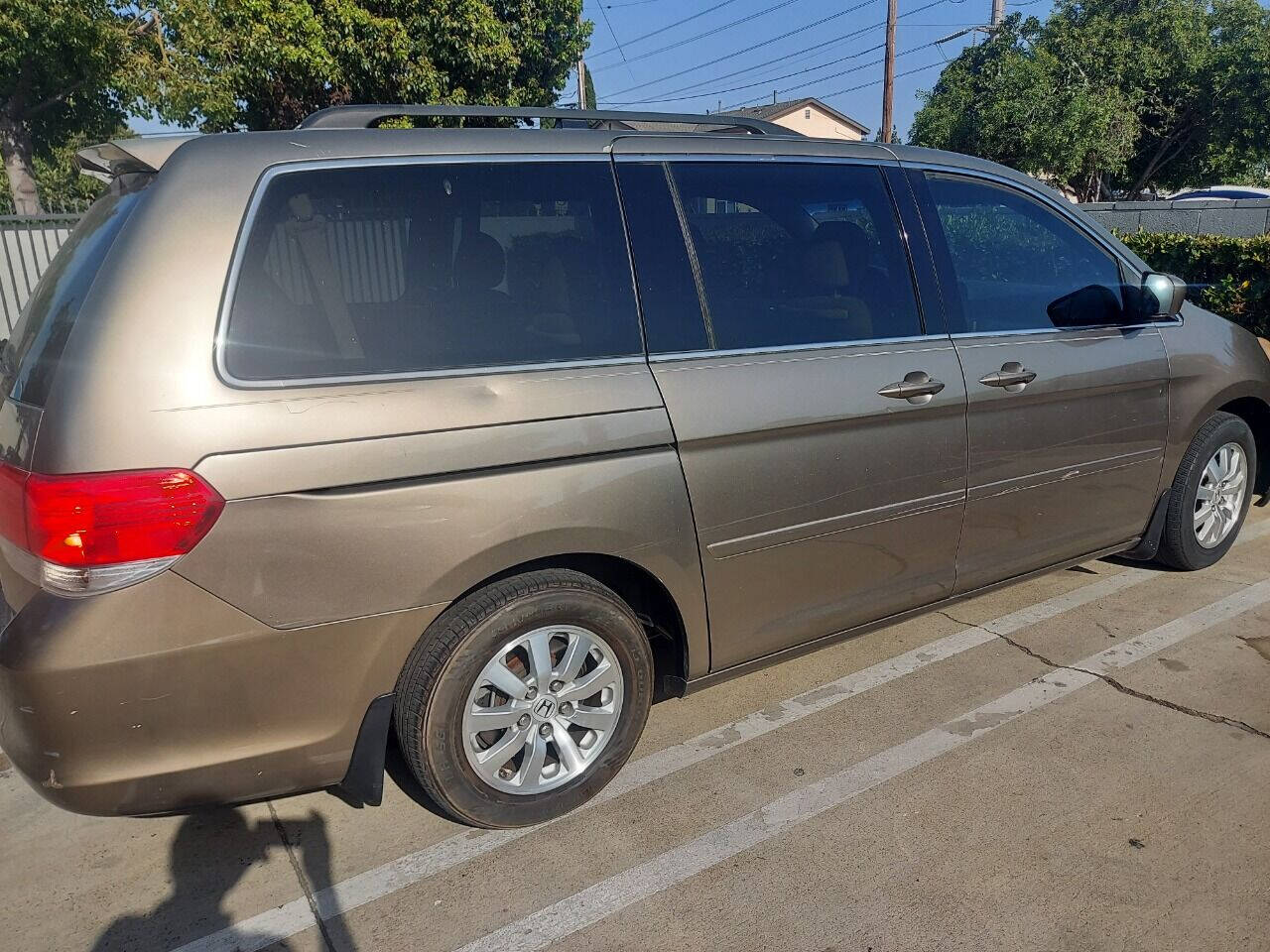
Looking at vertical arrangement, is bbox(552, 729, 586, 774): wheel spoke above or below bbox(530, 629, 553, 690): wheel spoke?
below

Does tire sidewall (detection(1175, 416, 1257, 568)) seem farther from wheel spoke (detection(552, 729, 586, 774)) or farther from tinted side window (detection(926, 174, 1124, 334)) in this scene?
wheel spoke (detection(552, 729, 586, 774))

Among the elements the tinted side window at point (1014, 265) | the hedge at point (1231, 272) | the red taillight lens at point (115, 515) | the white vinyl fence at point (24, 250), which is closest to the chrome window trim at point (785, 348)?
the tinted side window at point (1014, 265)

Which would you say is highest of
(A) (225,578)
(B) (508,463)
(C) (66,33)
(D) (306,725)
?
(C) (66,33)

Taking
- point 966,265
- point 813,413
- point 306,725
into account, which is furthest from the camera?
point 966,265

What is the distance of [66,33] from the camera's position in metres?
12.9

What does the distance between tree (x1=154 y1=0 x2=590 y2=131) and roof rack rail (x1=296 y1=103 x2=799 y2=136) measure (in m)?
10.4

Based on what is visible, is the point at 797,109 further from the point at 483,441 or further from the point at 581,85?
the point at 483,441

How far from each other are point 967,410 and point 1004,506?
44 cm

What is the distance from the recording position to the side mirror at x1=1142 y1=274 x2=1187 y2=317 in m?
3.69

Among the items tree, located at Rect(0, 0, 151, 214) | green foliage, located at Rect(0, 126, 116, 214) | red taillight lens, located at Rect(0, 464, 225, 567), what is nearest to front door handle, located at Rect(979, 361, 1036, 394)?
red taillight lens, located at Rect(0, 464, 225, 567)

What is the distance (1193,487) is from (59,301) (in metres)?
4.27

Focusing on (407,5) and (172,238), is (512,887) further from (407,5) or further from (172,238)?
Answer: (407,5)

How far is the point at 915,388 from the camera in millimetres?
3047

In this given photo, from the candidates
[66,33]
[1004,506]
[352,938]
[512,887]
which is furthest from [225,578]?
[66,33]
